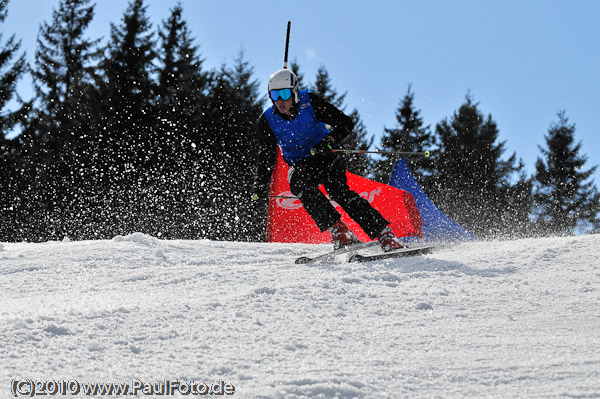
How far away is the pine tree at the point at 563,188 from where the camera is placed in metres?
25.5

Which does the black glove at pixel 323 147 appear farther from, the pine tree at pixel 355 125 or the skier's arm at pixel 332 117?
the pine tree at pixel 355 125

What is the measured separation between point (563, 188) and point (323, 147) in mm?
25789

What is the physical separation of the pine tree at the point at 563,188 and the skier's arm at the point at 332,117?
22204 millimetres

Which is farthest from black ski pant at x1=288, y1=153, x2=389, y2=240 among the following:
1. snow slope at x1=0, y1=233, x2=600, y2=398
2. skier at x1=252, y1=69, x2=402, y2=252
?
snow slope at x1=0, y1=233, x2=600, y2=398

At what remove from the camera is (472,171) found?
27.2 metres

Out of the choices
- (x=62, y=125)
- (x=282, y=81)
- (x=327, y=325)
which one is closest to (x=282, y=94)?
(x=282, y=81)

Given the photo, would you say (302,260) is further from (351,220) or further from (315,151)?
(351,220)

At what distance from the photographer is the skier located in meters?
4.38

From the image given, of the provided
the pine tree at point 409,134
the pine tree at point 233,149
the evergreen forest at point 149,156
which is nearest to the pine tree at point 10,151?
the evergreen forest at point 149,156

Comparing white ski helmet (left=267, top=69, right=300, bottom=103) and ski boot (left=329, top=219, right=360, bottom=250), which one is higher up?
white ski helmet (left=267, top=69, right=300, bottom=103)

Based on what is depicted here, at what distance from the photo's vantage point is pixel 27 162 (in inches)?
720

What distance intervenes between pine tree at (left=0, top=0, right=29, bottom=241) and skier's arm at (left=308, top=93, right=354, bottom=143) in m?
14.9

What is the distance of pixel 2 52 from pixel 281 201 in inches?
688

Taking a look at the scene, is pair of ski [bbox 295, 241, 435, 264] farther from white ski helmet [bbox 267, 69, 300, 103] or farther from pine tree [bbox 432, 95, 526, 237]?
pine tree [bbox 432, 95, 526, 237]
